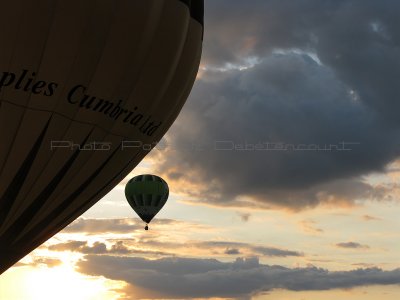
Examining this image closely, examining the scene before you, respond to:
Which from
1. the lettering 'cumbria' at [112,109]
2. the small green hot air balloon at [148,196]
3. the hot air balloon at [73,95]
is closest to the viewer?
the hot air balloon at [73,95]

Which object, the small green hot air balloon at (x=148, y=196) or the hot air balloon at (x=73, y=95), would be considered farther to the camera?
the small green hot air balloon at (x=148, y=196)

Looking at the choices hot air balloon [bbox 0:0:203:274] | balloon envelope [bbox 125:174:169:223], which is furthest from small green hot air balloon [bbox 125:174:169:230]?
hot air balloon [bbox 0:0:203:274]

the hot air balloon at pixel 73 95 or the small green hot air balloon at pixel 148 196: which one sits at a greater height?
the small green hot air balloon at pixel 148 196

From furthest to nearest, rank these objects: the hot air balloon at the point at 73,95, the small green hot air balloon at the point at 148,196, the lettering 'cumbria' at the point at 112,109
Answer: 1. the small green hot air balloon at the point at 148,196
2. the lettering 'cumbria' at the point at 112,109
3. the hot air balloon at the point at 73,95

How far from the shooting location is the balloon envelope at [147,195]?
40688 mm

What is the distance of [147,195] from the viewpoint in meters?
41.2

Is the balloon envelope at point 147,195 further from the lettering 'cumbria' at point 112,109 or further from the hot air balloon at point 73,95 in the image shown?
the lettering 'cumbria' at point 112,109

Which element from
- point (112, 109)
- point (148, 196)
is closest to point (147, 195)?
point (148, 196)

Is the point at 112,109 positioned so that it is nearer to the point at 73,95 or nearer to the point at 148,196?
the point at 73,95

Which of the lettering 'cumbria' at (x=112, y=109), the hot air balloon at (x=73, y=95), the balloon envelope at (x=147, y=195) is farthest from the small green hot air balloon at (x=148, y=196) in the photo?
the lettering 'cumbria' at (x=112, y=109)

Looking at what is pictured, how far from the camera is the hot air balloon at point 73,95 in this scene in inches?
713

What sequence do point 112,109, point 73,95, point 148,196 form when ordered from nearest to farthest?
1. point 73,95
2. point 112,109
3. point 148,196

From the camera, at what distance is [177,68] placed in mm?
21734

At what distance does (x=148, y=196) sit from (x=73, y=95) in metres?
22.5
